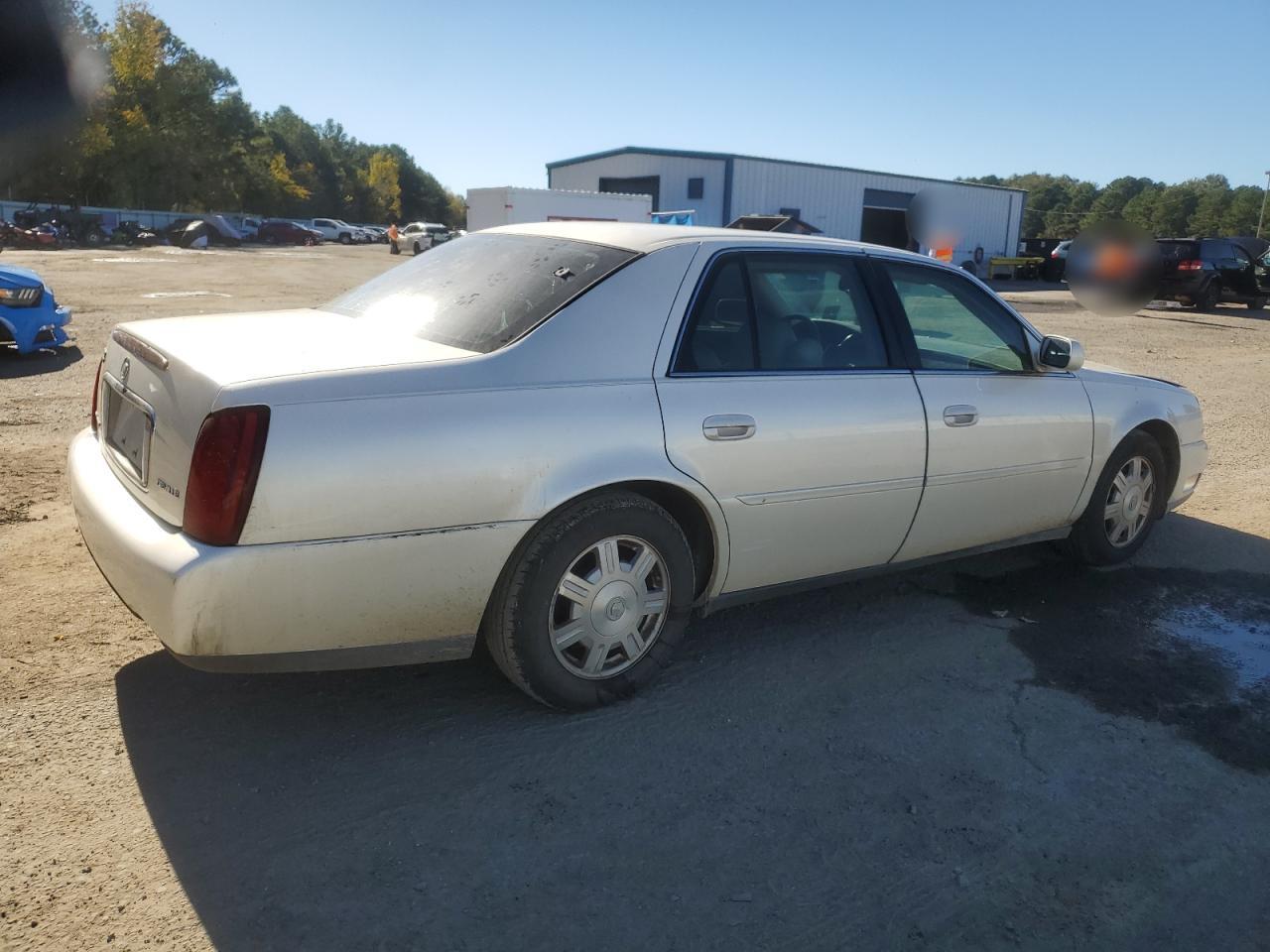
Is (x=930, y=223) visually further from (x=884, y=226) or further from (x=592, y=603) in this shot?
(x=592, y=603)

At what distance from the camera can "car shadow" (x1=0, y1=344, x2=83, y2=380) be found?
9.38 metres

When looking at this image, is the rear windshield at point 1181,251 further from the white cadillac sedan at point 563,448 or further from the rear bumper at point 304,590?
the rear bumper at point 304,590

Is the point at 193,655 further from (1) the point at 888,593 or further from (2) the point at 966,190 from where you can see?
(2) the point at 966,190

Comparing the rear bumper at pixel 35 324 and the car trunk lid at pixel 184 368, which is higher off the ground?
the car trunk lid at pixel 184 368

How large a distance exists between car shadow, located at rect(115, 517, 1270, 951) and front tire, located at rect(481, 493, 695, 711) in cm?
14

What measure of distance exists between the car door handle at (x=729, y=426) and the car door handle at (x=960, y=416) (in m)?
1.01

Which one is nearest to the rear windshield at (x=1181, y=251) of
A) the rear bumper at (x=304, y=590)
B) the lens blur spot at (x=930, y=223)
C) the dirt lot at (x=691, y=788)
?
the lens blur spot at (x=930, y=223)

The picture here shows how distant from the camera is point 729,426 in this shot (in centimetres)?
343

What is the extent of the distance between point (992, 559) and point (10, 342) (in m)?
9.29

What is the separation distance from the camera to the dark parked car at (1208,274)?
2234 cm

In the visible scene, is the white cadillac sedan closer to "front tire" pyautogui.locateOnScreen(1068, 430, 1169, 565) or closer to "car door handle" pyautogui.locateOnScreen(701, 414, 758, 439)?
"car door handle" pyautogui.locateOnScreen(701, 414, 758, 439)

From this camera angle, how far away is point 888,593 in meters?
4.63

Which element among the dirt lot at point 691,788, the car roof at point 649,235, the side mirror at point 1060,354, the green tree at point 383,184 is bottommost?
the dirt lot at point 691,788

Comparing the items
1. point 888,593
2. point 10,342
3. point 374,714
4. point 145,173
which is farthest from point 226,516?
point 145,173
